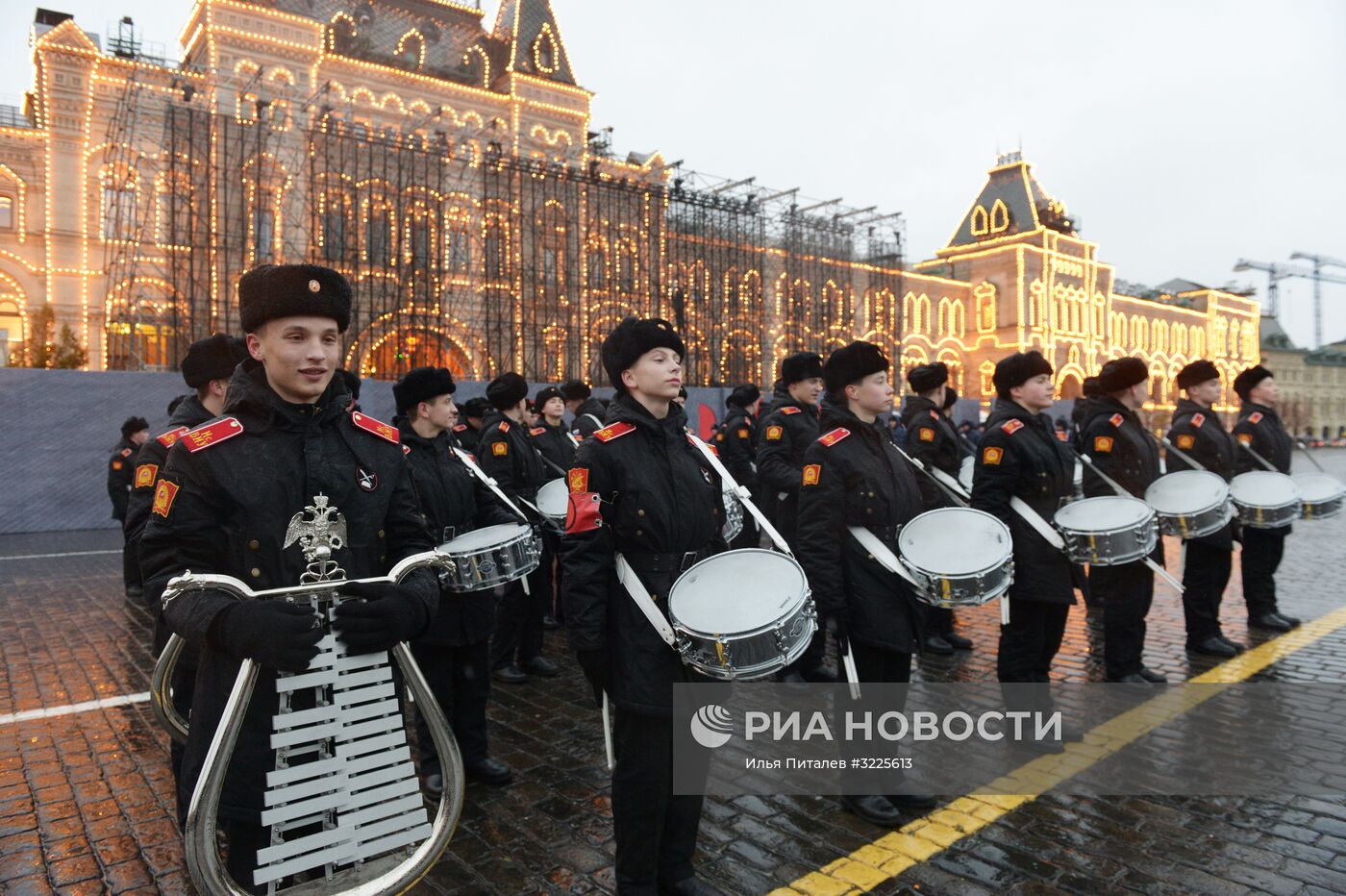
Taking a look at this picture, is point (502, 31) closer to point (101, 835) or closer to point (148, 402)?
point (148, 402)

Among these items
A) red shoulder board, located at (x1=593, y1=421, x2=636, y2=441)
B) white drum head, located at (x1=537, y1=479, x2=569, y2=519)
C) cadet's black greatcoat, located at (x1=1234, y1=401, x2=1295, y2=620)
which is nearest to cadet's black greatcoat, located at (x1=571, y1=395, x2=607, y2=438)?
white drum head, located at (x1=537, y1=479, x2=569, y2=519)

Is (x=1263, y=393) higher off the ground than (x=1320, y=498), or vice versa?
(x=1263, y=393)

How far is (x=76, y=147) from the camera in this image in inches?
987

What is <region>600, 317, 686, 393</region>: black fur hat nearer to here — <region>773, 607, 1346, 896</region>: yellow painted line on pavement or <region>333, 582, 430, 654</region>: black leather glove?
<region>333, 582, 430, 654</region>: black leather glove

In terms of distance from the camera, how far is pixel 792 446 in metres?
7.07

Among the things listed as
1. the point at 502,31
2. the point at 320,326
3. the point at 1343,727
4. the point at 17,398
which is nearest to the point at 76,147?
the point at 17,398

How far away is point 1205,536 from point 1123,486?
104 cm

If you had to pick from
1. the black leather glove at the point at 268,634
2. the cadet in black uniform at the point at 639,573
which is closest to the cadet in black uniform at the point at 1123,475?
the cadet in black uniform at the point at 639,573

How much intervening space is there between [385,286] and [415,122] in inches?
288

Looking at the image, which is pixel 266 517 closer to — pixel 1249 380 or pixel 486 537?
pixel 486 537

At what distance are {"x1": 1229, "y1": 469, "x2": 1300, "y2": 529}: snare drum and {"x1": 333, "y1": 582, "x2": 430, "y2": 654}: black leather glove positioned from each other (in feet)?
22.8

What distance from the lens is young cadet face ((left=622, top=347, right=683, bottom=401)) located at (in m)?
3.28

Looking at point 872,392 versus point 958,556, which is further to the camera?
point 872,392

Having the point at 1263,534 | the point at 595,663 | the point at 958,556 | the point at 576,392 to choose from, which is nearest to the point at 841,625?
the point at 958,556
